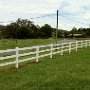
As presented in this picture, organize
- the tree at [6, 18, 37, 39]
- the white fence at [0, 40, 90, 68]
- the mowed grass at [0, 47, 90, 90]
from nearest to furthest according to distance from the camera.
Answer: the mowed grass at [0, 47, 90, 90], the white fence at [0, 40, 90, 68], the tree at [6, 18, 37, 39]

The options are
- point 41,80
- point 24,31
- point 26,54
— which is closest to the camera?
point 41,80

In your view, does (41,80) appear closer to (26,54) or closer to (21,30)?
(26,54)

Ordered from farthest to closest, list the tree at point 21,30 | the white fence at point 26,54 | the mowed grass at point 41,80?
the tree at point 21,30, the white fence at point 26,54, the mowed grass at point 41,80

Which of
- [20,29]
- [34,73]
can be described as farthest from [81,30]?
[34,73]

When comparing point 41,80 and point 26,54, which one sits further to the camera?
point 26,54

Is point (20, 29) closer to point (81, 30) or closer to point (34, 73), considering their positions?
point (81, 30)

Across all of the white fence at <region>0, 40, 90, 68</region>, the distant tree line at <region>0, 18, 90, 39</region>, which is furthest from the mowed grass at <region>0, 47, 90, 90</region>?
the distant tree line at <region>0, 18, 90, 39</region>

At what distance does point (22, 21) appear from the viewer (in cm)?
12638

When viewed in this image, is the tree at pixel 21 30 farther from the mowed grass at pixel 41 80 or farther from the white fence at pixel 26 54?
the mowed grass at pixel 41 80

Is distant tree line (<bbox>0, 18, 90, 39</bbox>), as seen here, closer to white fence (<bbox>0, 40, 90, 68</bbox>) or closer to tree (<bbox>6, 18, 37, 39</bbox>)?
tree (<bbox>6, 18, 37, 39</bbox>)

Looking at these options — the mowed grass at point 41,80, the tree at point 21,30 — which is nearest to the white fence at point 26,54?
the mowed grass at point 41,80

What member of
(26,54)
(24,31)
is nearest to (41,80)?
(26,54)

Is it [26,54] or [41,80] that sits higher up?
[26,54]

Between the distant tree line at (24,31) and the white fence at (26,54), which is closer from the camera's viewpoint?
the white fence at (26,54)
